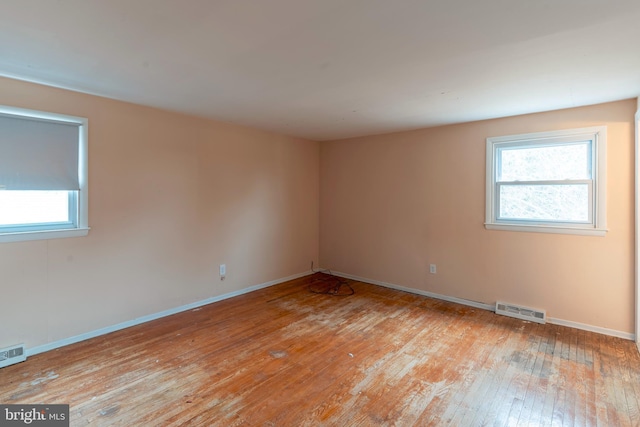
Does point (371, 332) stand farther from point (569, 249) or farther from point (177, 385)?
point (569, 249)

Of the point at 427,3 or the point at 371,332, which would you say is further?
the point at 371,332

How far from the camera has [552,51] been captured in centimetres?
196

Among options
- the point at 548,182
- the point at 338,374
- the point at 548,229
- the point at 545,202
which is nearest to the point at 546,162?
the point at 548,182

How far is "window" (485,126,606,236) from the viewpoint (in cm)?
310

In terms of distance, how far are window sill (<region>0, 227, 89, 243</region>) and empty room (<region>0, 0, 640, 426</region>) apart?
0.05 metres

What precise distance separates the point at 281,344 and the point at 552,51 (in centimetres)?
297

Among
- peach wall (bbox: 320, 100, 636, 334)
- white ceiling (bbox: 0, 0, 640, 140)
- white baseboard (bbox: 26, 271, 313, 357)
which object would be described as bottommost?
white baseboard (bbox: 26, 271, 313, 357)

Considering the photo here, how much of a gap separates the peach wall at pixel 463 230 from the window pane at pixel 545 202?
0.20 meters

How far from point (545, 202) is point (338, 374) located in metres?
2.84

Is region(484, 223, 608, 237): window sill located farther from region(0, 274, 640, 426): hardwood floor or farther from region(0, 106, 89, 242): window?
region(0, 106, 89, 242): window

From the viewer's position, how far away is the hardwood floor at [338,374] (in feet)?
6.46

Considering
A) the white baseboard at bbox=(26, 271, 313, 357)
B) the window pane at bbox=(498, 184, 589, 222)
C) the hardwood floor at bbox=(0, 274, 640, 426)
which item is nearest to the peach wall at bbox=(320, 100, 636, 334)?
the window pane at bbox=(498, 184, 589, 222)

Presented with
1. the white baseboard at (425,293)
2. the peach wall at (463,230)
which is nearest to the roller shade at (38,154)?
the peach wall at (463,230)

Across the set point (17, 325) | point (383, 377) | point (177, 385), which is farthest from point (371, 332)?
point (17, 325)
